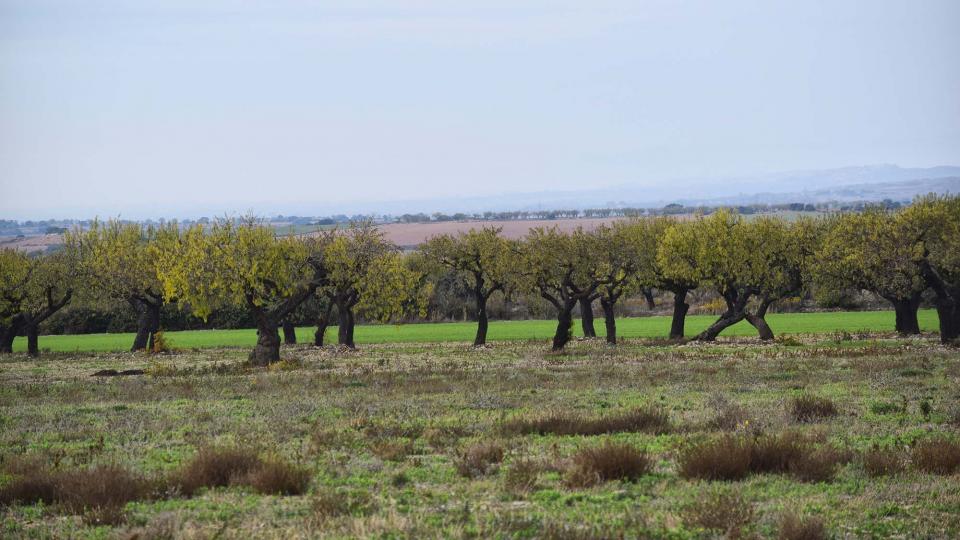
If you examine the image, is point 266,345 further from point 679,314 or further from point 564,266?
point 679,314

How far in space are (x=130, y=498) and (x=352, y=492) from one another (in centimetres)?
314

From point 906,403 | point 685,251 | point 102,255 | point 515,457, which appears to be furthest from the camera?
point 102,255

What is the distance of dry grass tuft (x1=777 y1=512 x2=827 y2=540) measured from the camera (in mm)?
12141

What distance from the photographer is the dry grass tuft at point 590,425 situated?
21250 mm

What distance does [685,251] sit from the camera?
199ft

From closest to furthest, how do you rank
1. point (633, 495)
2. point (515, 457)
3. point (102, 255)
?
point (633, 495) < point (515, 457) < point (102, 255)

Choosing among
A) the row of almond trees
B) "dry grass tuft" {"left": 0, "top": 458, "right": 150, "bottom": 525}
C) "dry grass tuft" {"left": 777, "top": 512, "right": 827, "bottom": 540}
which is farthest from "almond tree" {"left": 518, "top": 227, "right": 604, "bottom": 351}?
"dry grass tuft" {"left": 777, "top": 512, "right": 827, "bottom": 540}

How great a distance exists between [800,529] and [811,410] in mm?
11483

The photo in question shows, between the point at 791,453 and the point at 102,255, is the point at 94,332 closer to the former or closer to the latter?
the point at 102,255

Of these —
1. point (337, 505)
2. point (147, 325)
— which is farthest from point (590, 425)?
point (147, 325)

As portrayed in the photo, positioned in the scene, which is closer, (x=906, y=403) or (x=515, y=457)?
(x=515, y=457)

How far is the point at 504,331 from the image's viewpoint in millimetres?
82312

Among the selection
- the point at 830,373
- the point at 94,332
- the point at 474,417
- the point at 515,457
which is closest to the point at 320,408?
the point at 474,417

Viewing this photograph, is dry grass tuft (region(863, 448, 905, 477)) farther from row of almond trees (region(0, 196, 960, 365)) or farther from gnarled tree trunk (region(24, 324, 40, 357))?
gnarled tree trunk (region(24, 324, 40, 357))
